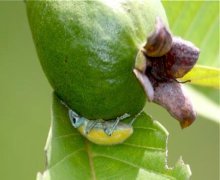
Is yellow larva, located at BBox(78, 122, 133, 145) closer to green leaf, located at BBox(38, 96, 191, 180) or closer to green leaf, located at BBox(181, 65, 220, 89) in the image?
green leaf, located at BBox(38, 96, 191, 180)

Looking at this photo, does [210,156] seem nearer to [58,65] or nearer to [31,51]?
[31,51]

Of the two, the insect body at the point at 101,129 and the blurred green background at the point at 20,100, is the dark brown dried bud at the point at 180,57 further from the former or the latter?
the blurred green background at the point at 20,100

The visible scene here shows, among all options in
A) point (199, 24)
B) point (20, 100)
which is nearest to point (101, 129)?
point (199, 24)

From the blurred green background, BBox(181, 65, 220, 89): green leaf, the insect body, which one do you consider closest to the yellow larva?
the insect body

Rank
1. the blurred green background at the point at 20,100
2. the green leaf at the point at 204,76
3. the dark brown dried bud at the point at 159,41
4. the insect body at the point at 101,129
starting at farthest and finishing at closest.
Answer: the blurred green background at the point at 20,100 → the green leaf at the point at 204,76 → the insect body at the point at 101,129 → the dark brown dried bud at the point at 159,41

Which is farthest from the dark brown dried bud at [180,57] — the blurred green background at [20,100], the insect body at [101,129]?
the blurred green background at [20,100]

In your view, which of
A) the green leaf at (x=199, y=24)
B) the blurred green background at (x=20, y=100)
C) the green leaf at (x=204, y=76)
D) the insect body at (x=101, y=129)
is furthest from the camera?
the blurred green background at (x=20, y=100)

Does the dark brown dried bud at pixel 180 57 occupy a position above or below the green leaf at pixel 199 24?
above

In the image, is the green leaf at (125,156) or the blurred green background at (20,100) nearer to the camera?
the green leaf at (125,156)
